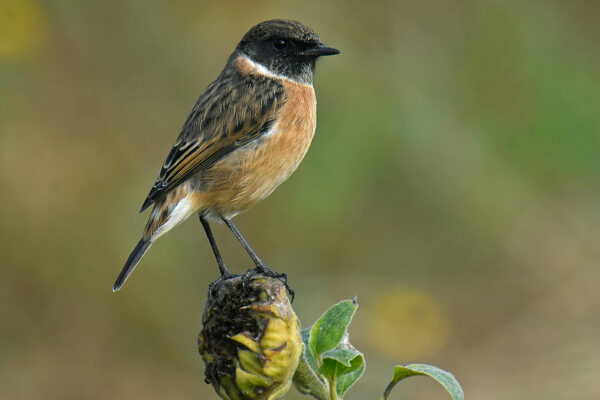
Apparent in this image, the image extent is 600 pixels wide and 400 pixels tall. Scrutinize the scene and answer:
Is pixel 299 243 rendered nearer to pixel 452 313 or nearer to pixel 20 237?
pixel 452 313

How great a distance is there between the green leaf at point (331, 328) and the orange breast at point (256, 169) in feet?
8.46

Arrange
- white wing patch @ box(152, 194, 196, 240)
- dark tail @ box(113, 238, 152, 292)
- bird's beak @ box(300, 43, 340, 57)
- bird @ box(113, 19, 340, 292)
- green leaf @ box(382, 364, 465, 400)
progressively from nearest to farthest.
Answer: green leaf @ box(382, 364, 465, 400) → dark tail @ box(113, 238, 152, 292) → white wing patch @ box(152, 194, 196, 240) → bird @ box(113, 19, 340, 292) → bird's beak @ box(300, 43, 340, 57)

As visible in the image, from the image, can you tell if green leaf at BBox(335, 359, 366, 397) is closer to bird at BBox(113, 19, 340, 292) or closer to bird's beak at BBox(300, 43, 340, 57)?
bird at BBox(113, 19, 340, 292)

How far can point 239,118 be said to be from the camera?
15.2 feet

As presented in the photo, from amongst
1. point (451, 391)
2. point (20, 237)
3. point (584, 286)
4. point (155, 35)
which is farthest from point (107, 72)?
point (451, 391)

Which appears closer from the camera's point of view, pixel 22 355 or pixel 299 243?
pixel 22 355

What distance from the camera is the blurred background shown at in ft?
20.2

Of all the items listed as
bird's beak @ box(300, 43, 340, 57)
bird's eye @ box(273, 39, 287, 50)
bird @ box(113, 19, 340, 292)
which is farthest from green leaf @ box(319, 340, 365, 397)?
bird's eye @ box(273, 39, 287, 50)

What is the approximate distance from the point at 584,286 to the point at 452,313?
3.95 feet

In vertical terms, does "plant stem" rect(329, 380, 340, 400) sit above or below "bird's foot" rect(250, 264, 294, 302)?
below

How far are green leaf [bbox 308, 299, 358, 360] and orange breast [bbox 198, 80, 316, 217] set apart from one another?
2579mm

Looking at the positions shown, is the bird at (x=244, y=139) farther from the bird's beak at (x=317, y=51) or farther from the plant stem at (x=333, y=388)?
the plant stem at (x=333, y=388)

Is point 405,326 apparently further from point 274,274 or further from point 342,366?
point 342,366

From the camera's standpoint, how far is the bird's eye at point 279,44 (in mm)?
4930
